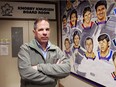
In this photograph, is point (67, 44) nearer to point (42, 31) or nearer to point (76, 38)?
point (76, 38)

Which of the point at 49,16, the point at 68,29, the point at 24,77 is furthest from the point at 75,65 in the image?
the point at 24,77

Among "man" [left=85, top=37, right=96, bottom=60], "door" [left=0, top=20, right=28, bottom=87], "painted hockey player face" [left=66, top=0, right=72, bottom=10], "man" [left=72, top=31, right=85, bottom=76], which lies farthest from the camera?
"door" [left=0, top=20, right=28, bottom=87]

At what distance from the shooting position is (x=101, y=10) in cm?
247

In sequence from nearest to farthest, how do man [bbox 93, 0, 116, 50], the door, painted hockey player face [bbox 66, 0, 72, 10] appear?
1. man [bbox 93, 0, 116, 50]
2. painted hockey player face [bbox 66, 0, 72, 10]
3. the door

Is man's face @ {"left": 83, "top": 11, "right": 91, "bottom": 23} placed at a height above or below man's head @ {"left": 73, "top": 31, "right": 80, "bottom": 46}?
above

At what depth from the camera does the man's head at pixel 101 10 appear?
2.39m

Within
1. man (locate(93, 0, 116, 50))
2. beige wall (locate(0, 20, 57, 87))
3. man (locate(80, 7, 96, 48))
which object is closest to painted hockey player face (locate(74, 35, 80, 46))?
man (locate(80, 7, 96, 48))

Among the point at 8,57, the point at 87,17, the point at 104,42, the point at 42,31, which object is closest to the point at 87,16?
the point at 87,17

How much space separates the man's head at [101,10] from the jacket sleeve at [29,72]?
1127 mm

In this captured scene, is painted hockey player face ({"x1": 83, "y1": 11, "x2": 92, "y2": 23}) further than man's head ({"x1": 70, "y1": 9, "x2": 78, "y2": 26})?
No

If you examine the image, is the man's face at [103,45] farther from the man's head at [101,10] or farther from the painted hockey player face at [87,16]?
the painted hockey player face at [87,16]

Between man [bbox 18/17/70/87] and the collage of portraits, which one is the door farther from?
man [bbox 18/17/70/87]

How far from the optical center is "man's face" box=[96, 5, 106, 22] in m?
2.40

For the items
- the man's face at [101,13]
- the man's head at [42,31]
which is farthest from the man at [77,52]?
the man's head at [42,31]
